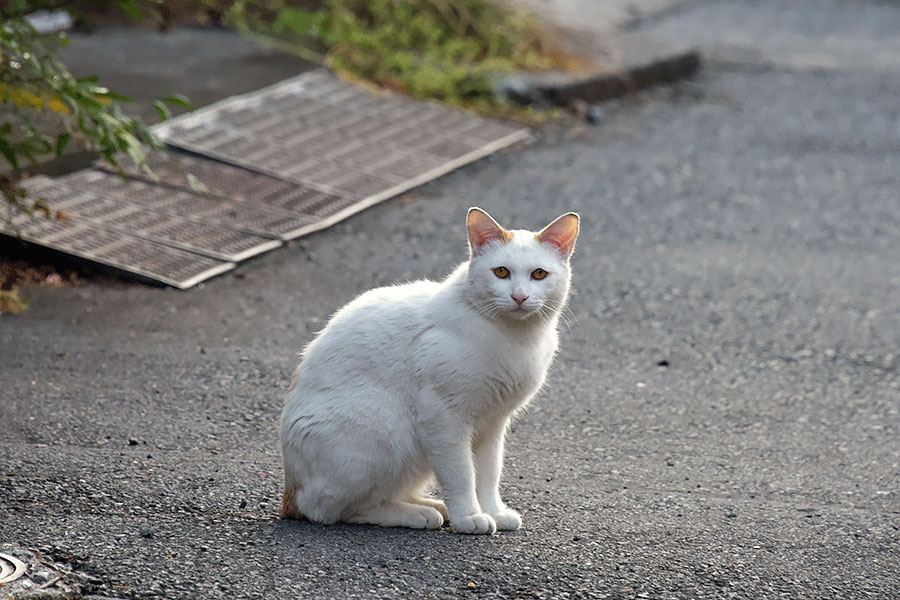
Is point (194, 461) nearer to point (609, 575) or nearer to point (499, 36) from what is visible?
point (609, 575)

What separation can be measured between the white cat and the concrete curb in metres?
5.73

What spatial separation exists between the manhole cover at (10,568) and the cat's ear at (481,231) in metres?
1.70

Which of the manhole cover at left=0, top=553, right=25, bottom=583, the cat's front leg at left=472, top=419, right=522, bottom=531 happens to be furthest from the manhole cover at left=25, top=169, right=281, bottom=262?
the manhole cover at left=0, top=553, right=25, bottom=583

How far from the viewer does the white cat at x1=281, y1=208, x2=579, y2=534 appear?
3.39 m

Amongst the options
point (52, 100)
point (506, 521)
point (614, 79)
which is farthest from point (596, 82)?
point (506, 521)

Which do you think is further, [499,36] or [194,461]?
[499,36]

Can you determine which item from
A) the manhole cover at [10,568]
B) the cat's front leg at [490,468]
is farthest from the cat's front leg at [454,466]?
the manhole cover at [10,568]

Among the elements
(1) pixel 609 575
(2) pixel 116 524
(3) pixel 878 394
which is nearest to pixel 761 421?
(3) pixel 878 394

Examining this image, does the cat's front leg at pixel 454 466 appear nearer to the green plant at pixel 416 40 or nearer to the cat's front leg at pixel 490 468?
the cat's front leg at pixel 490 468

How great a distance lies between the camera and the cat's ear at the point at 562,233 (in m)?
3.50

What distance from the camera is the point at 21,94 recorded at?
16.1 feet

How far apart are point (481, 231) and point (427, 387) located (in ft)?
1.80

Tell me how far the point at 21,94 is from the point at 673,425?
338 centimetres

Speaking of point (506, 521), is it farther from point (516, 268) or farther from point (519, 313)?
point (516, 268)
